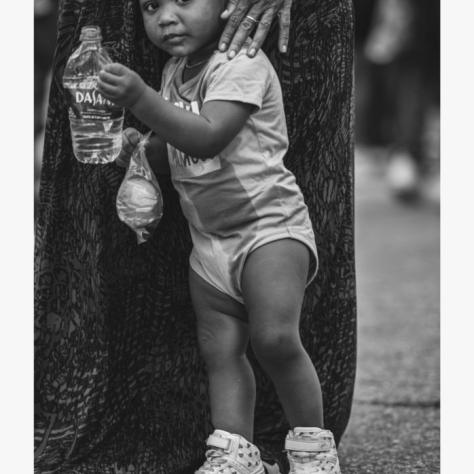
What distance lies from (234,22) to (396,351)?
2002 mm

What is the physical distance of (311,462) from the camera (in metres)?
2.23

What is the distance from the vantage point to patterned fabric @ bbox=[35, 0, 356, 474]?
2418mm

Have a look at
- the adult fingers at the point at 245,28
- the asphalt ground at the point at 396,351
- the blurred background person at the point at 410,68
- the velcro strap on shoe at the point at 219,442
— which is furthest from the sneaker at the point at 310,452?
the blurred background person at the point at 410,68

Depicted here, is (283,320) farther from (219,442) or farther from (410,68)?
(410,68)

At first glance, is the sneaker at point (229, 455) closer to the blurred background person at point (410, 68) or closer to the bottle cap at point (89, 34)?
the bottle cap at point (89, 34)

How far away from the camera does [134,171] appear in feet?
7.56

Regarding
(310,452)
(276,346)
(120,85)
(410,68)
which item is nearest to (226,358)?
(276,346)

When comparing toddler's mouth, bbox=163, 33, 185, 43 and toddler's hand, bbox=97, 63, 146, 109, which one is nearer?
toddler's hand, bbox=97, 63, 146, 109

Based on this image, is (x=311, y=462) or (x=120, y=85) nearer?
(x=120, y=85)

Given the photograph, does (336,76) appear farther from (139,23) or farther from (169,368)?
(169,368)

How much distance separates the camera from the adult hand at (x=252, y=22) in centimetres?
223

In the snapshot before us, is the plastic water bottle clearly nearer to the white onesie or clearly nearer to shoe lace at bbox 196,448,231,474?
the white onesie

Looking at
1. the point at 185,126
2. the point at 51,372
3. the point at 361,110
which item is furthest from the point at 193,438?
the point at 361,110

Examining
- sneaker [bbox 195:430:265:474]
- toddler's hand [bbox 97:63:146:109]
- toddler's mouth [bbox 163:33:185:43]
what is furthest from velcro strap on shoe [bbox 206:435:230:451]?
toddler's mouth [bbox 163:33:185:43]
